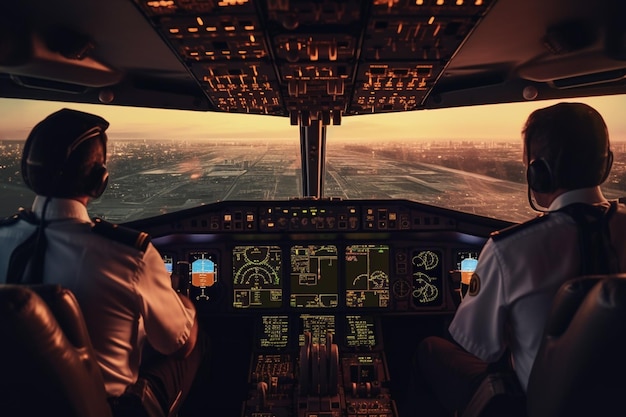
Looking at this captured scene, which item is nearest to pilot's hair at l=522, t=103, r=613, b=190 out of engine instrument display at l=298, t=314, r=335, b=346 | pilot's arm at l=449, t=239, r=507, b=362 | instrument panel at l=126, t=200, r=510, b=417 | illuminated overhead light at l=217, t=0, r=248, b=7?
pilot's arm at l=449, t=239, r=507, b=362

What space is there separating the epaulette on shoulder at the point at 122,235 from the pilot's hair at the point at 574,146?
1.19 m

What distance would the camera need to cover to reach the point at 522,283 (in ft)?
4.86

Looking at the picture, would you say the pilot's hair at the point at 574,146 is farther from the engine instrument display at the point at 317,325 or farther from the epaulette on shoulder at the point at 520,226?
the engine instrument display at the point at 317,325

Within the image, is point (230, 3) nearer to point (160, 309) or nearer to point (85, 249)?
point (85, 249)

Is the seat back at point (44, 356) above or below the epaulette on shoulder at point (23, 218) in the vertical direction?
below

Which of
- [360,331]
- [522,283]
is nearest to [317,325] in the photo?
[360,331]

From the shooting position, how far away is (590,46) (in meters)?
2.28

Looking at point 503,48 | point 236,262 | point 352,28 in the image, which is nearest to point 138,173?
point 236,262

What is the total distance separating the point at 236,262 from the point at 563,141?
71.3 inches

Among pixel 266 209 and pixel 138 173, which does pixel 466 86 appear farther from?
pixel 138 173

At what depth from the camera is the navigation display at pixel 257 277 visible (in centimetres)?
280

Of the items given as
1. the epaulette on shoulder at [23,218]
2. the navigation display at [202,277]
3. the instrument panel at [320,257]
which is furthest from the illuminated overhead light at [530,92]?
the epaulette on shoulder at [23,218]

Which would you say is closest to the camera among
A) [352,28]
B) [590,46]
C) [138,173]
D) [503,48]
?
[352,28]

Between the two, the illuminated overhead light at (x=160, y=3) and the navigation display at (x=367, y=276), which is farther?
the navigation display at (x=367, y=276)
